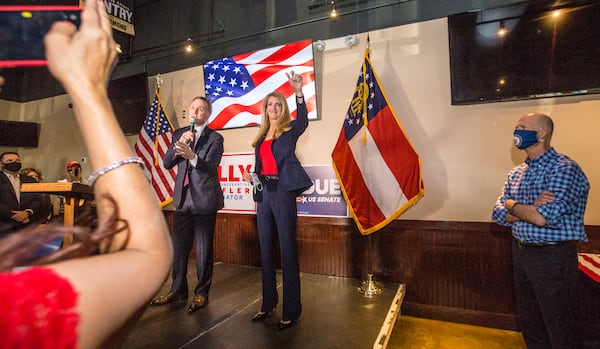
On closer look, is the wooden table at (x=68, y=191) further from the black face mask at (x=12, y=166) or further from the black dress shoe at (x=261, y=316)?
the black face mask at (x=12, y=166)

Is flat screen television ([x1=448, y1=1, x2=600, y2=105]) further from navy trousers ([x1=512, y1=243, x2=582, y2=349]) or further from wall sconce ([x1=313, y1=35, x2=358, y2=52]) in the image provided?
navy trousers ([x1=512, y1=243, x2=582, y2=349])

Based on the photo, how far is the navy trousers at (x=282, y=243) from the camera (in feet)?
6.74

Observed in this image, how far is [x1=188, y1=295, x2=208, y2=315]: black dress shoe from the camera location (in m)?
2.32

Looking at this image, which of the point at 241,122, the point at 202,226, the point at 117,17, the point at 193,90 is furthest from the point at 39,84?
the point at 202,226

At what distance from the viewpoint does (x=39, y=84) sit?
19.0ft

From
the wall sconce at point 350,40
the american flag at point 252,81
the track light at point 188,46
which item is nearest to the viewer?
the wall sconce at point 350,40

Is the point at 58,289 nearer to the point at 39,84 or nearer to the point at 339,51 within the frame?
the point at 339,51

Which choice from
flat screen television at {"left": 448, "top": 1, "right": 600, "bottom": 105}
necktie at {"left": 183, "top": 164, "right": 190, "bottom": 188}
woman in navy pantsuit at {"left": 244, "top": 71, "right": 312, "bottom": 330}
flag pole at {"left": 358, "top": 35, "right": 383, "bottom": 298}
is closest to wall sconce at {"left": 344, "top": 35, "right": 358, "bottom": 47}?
flag pole at {"left": 358, "top": 35, "right": 383, "bottom": 298}

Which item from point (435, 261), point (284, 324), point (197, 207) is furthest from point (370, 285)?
point (197, 207)

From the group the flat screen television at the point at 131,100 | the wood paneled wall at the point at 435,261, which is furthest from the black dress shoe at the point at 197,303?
the flat screen television at the point at 131,100

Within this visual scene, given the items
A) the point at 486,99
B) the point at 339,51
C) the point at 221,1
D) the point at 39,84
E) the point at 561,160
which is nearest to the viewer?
the point at 561,160

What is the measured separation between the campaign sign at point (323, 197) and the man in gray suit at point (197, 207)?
45.8 inches

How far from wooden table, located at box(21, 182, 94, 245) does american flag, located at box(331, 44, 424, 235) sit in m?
2.06

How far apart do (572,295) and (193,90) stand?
14.1ft
